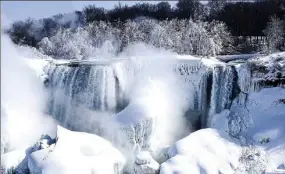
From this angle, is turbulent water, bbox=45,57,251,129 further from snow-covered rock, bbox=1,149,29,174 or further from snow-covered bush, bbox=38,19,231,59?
snow-covered bush, bbox=38,19,231,59

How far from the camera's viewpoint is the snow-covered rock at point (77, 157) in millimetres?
11867

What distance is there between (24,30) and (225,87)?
36.7 m

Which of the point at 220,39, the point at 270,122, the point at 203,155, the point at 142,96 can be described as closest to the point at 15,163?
the point at 142,96

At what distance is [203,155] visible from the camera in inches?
491

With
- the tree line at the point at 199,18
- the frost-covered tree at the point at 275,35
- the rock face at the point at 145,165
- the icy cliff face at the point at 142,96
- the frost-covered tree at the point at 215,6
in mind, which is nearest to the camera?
the rock face at the point at 145,165

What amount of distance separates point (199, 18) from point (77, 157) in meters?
30.2

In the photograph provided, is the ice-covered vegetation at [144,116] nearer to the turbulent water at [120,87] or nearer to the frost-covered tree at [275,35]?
the turbulent water at [120,87]

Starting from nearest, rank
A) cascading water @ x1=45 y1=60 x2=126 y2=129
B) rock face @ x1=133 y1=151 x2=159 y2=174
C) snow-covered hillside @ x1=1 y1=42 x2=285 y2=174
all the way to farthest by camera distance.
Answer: rock face @ x1=133 y1=151 x2=159 y2=174 < snow-covered hillside @ x1=1 y1=42 x2=285 y2=174 < cascading water @ x1=45 y1=60 x2=126 y2=129

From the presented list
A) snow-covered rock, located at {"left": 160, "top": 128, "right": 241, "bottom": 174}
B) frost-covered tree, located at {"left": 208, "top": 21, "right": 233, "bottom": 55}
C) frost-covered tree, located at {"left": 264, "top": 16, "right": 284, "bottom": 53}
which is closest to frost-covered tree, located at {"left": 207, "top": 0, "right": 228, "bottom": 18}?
frost-covered tree, located at {"left": 208, "top": 21, "right": 233, "bottom": 55}

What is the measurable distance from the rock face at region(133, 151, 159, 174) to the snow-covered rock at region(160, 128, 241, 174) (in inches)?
10.7

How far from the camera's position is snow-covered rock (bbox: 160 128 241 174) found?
11883mm

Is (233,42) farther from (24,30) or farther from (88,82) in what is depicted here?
(24,30)

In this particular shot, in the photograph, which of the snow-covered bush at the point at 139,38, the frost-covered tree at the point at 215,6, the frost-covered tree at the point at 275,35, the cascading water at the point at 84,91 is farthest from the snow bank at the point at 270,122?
the frost-covered tree at the point at 215,6

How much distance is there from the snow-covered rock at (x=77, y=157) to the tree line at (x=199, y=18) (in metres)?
15.7
